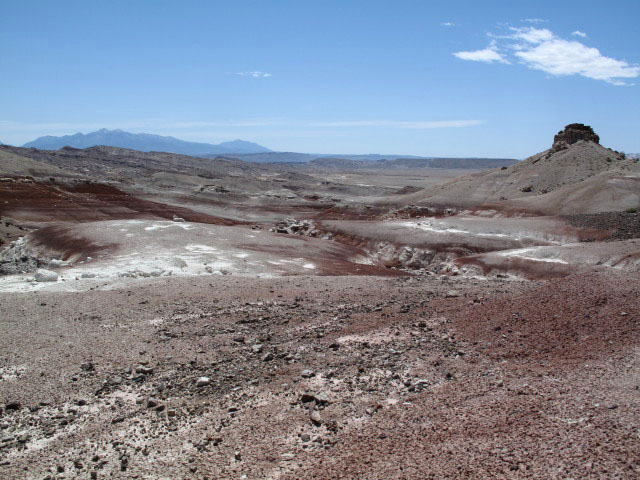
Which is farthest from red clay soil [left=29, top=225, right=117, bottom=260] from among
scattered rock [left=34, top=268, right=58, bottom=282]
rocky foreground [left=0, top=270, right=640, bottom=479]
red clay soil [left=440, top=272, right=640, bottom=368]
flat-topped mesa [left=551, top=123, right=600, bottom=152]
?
flat-topped mesa [left=551, top=123, right=600, bottom=152]

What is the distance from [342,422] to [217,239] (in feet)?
86.3

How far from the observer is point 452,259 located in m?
40.1

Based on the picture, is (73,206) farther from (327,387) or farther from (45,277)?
(327,387)

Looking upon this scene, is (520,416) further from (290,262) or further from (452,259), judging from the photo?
(452,259)

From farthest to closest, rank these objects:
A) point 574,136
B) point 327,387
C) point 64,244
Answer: point 574,136, point 64,244, point 327,387

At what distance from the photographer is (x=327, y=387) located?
9.91 metres

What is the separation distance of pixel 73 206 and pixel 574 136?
7855 cm

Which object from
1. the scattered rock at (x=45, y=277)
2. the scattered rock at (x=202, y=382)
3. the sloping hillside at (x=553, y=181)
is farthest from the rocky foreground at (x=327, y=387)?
the sloping hillside at (x=553, y=181)

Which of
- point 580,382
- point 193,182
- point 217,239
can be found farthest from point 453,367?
point 193,182

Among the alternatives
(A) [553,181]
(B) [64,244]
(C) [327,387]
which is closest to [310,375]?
(C) [327,387]

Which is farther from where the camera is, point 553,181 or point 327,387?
point 553,181

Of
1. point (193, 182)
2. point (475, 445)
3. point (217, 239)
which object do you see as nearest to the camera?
point (475, 445)

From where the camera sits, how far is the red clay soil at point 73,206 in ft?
191

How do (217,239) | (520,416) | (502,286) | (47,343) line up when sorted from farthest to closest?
1. (217,239)
2. (502,286)
3. (47,343)
4. (520,416)
